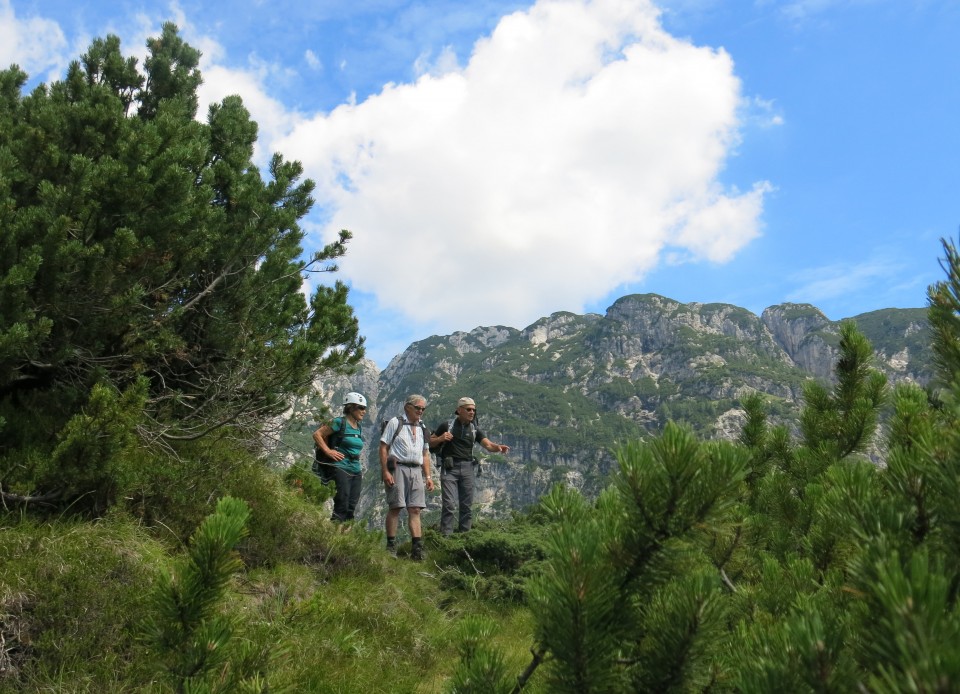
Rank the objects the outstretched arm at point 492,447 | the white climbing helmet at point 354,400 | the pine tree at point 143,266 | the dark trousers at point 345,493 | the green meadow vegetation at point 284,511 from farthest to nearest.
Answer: the outstretched arm at point 492,447 < the white climbing helmet at point 354,400 < the dark trousers at point 345,493 < the pine tree at point 143,266 < the green meadow vegetation at point 284,511

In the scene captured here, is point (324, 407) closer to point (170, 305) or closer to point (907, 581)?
point (170, 305)

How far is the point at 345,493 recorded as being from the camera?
29.7 feet

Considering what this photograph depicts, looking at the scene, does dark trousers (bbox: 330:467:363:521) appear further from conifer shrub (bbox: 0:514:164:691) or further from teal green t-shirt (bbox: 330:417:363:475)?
conifer shrub (bbox: 0:514:164:691)

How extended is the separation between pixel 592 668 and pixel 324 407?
7196 mm

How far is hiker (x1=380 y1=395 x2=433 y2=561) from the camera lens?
925cm

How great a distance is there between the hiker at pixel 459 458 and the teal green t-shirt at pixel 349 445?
163 cm

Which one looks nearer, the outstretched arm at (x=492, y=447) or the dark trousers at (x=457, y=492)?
the outstretched arm at (x=492, y=447)

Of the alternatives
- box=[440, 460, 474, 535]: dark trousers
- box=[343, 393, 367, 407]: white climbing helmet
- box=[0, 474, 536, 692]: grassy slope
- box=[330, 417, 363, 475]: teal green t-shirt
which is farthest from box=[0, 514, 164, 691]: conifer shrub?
box=[440, 460, 474, 535]: dark trousers

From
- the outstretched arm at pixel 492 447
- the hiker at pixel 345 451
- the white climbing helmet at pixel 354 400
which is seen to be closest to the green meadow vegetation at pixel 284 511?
the hiker at pixel 345 451

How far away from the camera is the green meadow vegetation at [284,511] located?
5.32 ft

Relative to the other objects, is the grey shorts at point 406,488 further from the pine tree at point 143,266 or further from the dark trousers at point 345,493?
the pine tree at point 143,266

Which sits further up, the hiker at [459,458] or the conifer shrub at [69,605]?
the hiker at [459,458]

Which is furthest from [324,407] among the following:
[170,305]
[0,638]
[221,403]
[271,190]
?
[0,638]

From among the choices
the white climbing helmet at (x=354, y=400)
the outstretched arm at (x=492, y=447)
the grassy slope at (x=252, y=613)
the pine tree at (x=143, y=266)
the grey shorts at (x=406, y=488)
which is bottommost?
the grassy slope at (x=252, y=613)
